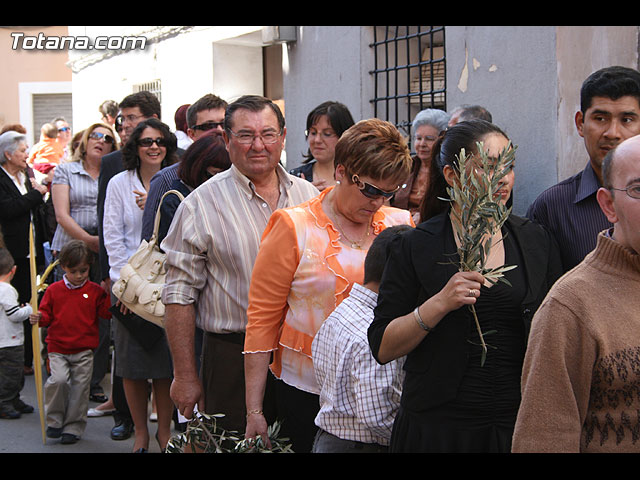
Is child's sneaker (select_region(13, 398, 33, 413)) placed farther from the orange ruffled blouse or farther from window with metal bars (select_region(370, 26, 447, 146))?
the orange ruffled blouse

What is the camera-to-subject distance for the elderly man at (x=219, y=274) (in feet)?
12.7

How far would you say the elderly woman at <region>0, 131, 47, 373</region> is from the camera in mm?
8539

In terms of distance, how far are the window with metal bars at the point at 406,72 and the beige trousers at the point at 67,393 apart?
3.93 metres

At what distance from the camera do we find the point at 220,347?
3926mm

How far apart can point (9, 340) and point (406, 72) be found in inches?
189

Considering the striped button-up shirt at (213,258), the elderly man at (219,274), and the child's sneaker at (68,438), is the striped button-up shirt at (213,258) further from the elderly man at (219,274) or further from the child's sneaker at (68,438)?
the child's sneaker at (68,438)

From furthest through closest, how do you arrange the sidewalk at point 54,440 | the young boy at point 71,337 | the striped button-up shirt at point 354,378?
the young boy at point 71,337 → the sidewalk at point 54,440 → the striped button-up shirt at point 354,378

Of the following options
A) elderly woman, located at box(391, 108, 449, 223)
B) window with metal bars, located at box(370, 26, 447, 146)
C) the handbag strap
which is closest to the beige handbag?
the handbag strap

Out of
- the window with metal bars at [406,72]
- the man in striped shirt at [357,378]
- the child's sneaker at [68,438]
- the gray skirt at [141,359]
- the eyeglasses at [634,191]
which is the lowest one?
the child's sneaker at [68,438]

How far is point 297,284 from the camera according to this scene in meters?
3.52

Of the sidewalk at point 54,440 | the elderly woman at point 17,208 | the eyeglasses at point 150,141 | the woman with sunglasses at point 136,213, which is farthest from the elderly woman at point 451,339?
the elderly woman at point 17,208

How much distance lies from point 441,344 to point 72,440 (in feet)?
14.7

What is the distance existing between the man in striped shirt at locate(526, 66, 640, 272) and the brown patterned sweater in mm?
981
